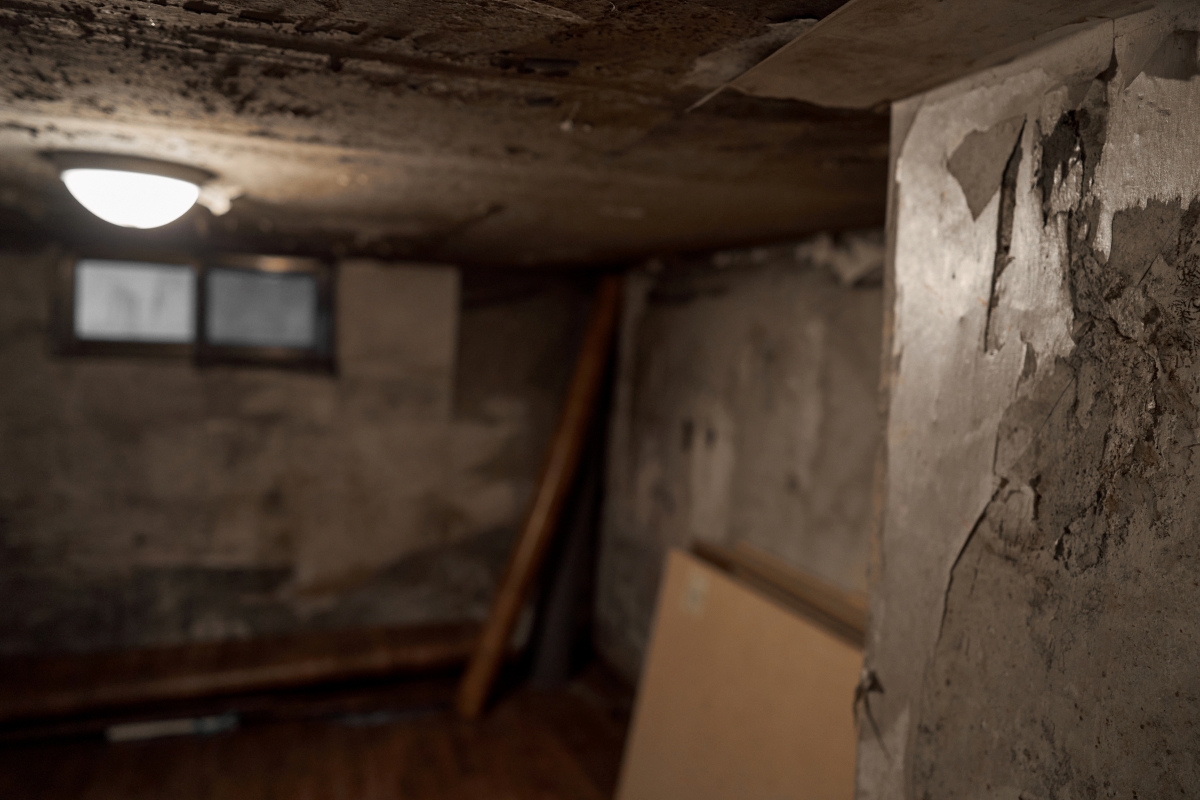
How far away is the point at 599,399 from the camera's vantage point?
13.3ft

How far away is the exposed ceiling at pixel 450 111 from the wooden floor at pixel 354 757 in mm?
2188

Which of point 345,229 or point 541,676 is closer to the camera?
point 345,229

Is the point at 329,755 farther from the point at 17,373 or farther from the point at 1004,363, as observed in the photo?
the point at 1004,363

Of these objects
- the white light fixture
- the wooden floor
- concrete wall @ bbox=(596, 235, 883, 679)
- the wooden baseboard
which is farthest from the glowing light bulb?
the wooden baseboard

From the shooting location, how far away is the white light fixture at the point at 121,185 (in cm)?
168

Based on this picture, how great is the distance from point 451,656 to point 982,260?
3.41 meters

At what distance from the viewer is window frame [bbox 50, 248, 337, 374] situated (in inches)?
136

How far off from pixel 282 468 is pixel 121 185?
236cm

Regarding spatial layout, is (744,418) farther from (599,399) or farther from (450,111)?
(450,111)

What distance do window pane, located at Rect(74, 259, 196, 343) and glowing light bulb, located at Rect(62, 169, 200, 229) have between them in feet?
6.82

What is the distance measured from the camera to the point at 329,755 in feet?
10.6

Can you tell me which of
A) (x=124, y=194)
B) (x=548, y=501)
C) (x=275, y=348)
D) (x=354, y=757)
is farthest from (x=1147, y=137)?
(x=275, y=348)

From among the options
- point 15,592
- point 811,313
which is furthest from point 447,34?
point 15,592

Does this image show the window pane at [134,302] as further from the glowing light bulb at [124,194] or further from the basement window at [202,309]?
the glowing light bulb at [124,194]
